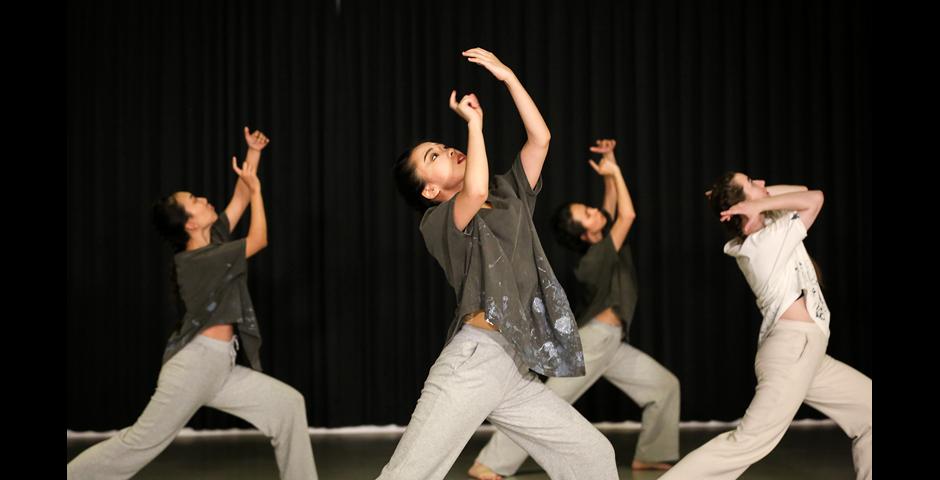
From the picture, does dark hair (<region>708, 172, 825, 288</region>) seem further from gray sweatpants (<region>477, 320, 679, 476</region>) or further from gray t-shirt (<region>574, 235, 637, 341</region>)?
gray sweatpants (<region>477, 320, 679, 476</region>)

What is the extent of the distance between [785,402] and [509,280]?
4.09ft

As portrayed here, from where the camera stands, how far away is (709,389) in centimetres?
598

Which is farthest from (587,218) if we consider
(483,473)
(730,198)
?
(483,473)

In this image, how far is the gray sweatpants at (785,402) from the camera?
319 cm

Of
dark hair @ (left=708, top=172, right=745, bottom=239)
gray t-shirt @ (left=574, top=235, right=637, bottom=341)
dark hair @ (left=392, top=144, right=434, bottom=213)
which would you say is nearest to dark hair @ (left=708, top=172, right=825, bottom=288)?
dark hair @ (left=708, top=172, right=745, bottom=239)

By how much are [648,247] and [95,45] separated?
3702 mm

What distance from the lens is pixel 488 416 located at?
8.42 ft

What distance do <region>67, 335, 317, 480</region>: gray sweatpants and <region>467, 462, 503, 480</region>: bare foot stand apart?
36.2 inches

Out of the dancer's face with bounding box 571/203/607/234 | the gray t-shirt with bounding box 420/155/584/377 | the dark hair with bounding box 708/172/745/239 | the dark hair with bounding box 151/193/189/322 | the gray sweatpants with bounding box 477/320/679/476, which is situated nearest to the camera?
the gray t-shirt with bounding box 420/155/584/377

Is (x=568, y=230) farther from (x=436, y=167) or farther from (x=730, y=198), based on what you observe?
(x=436, y=167)

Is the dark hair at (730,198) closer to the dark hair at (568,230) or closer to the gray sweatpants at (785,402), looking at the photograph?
the gray sweatpants at (785,402)

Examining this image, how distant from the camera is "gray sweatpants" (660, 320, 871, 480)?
3.19 metres

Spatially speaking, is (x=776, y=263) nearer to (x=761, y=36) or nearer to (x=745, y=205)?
(x=745, y=205)

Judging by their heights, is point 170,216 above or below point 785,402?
above
